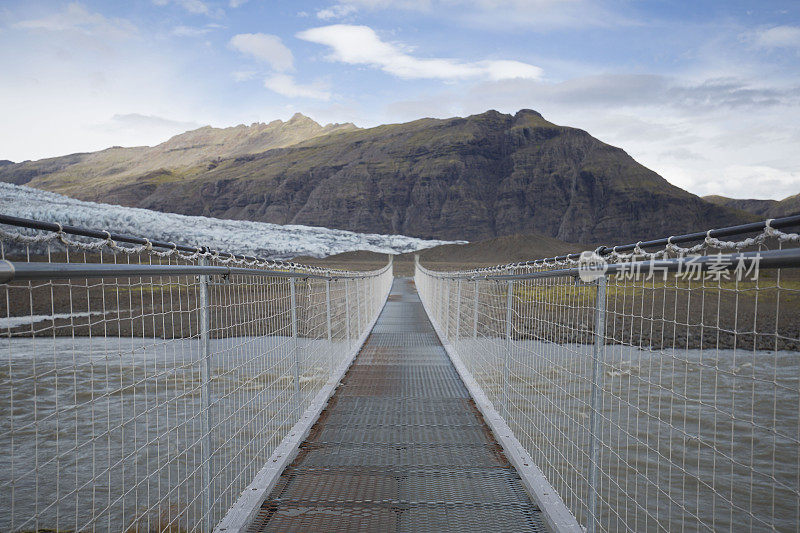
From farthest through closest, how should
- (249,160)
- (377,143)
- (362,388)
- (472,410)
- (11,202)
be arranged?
1. (249,160)
2. (377,143)
3. (11,202)
4. (362,388)
5. (472,410)

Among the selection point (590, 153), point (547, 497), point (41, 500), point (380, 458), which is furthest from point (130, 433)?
point (590, 153)

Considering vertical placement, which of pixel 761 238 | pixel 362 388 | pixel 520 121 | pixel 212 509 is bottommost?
pixel 362 388

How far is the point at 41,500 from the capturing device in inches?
197

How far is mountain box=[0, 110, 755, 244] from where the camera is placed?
92500mm

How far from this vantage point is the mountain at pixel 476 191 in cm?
9250

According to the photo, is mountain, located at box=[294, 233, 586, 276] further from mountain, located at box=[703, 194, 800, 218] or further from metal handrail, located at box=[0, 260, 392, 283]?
mountain, located at box=[703, 194, 800, 218]

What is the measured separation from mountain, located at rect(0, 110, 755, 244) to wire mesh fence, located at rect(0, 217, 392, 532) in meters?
83.4

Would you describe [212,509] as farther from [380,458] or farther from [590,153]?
[590,153]

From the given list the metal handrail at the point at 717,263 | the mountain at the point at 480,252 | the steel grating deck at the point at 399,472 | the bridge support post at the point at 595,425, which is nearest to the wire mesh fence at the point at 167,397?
the steel grating deck at the point at 399,472

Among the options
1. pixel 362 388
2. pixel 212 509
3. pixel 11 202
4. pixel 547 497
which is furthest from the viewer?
pixel 11 202

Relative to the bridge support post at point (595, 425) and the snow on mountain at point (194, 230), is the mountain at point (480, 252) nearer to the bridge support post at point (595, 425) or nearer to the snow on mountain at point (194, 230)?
the snow on mountain at point (194, 230)

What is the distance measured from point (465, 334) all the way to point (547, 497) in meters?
4.63

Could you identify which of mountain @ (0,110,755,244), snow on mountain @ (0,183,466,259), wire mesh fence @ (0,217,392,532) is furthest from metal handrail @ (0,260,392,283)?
mountain @ (0,110,755,244)

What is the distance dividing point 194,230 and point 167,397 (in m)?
48.2
